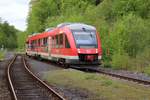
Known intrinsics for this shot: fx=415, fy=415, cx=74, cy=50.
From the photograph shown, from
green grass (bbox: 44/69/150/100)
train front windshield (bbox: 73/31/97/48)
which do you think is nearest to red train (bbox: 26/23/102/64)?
train front windshield (bbox: 73/31/97/48)

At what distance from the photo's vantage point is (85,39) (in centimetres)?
2798

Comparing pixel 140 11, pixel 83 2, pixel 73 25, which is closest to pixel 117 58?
pixel 73 25

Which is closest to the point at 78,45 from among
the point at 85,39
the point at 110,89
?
the point at 85,39

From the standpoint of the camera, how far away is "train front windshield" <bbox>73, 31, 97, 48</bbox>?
2756 centimetres

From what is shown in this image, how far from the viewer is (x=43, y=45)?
39.6m

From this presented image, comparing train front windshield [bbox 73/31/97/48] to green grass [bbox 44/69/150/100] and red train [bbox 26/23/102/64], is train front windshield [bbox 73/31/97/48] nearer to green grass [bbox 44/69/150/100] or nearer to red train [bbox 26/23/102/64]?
red train [bbox 26/23/102/64]

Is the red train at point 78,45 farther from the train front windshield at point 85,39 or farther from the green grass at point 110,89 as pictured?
the green grass at point 110,89

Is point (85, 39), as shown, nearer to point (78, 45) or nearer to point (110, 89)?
point (78, 45)

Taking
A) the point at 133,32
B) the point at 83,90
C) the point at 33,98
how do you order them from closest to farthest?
the point at 33,98, the point at 83,90, the point at 133,32

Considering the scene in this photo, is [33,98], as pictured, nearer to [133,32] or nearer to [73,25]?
[73,25]

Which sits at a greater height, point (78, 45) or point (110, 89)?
point (78, 45)

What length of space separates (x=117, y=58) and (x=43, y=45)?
13.4m

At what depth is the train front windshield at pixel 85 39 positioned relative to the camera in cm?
2756

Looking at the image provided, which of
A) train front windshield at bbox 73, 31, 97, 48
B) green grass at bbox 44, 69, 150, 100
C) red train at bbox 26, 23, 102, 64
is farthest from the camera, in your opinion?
train front windshield at bbox 73, 31, 97, 48
